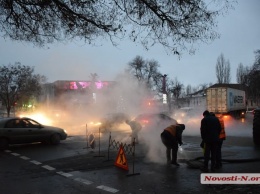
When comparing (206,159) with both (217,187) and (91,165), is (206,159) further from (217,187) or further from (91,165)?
(91,165)

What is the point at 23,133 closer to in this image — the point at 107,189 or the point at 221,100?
the point at 107,189

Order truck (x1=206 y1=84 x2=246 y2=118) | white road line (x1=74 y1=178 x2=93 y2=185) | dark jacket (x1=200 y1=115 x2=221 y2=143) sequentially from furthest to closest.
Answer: truck (x1=206 y1=84 x2=246 y2=118)
dark jacket (x1=200 y1=115 x2=221 y2=143)
white road line (x1=74 y1=178 x2=93 y2=185)

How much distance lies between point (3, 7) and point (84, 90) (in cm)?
2921

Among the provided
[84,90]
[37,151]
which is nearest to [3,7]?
[37,151]

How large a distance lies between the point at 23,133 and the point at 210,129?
973 centimetres

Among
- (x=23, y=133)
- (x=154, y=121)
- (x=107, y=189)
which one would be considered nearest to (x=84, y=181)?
(x=107, y=189)

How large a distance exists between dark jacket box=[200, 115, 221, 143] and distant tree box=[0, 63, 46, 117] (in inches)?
1132

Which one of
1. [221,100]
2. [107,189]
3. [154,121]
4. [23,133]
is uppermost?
[221,100]

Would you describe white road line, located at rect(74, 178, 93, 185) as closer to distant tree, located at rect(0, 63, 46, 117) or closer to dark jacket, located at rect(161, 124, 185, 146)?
dark jacket, located at rect(161, 124, 185, 146)

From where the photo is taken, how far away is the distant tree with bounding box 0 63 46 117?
37.3m

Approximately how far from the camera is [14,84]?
38438 mm

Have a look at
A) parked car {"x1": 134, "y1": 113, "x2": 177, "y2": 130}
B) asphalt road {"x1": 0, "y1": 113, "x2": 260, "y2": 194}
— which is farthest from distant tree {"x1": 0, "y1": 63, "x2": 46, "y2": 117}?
asphalt road {"x1": 0, "y1": 113, "x2": 260, "y2": 194}

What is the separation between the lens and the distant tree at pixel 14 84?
3734 centimetres

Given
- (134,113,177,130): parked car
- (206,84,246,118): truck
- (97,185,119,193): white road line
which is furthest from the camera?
(206,84,246,118): truck
